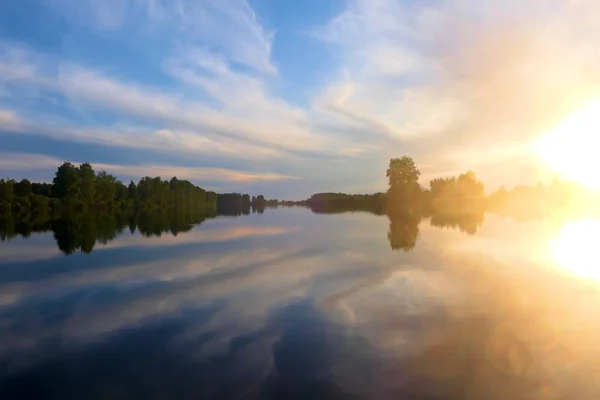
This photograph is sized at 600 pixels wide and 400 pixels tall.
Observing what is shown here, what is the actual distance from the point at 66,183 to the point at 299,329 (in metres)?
160

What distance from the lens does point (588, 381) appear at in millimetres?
11953

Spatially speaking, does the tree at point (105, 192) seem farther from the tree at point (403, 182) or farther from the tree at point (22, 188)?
the tree at point (403, 182)

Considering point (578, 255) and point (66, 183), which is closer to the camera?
point (578, 255)

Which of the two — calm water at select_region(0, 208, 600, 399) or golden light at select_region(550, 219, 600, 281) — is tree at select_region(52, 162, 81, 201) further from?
golden light at select_region(550, 219, 600, 281)

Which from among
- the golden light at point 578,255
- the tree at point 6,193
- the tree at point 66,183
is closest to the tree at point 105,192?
the tree at point 66,183

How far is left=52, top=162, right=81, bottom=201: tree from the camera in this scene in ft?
489

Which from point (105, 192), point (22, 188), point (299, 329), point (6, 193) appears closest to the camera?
point (299, 329)

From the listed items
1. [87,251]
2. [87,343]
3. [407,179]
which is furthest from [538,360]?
[407,179]

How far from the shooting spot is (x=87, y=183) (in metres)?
158

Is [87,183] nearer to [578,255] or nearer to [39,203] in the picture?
[39,203]

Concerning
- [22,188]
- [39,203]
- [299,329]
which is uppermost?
[22,188]

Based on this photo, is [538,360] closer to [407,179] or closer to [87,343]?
[87,343]

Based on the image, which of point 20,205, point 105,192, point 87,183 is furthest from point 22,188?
point 105,192

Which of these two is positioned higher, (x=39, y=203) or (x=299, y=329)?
(x=39, y=203)
